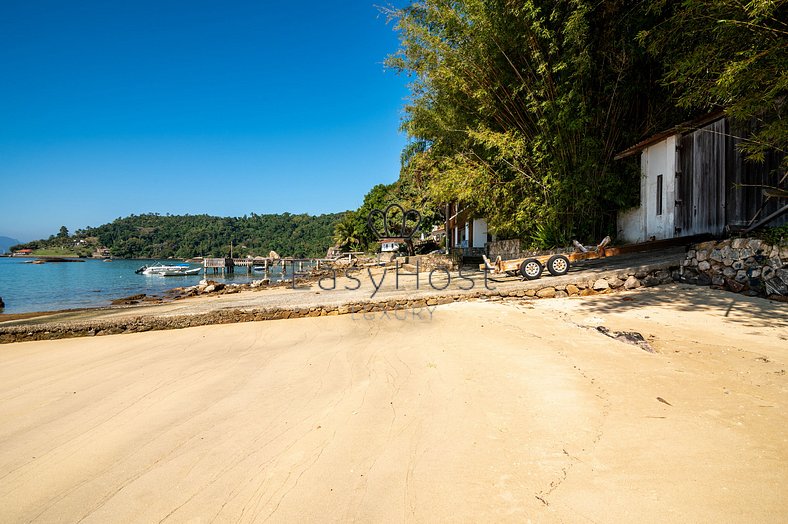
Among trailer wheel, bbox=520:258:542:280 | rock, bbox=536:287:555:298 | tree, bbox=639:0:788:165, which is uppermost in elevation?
tree, bbox=639:0:788:165

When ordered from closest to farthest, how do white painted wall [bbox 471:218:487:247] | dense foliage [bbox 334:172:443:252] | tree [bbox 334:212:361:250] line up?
white painted wall [bbox 471:218:487:247]
dense foliage [bbox 334:172:443:252]
tree [bbox 334:212:361:250]

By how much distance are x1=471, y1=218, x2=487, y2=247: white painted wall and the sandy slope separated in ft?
47.7

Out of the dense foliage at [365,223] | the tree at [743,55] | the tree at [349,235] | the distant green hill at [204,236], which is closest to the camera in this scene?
the tree at [743,55]

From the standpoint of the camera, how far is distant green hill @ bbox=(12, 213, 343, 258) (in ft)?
309

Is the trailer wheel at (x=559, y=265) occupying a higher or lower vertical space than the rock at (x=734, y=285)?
higher

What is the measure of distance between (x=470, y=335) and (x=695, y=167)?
7.41 meters

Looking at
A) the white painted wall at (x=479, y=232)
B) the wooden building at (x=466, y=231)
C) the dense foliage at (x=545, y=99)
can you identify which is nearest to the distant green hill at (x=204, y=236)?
the wooden building at (x=466, y=231)

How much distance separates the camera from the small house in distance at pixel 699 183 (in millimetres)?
7203

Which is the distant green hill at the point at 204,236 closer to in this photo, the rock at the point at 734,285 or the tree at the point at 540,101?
the tree at the point at 540,101

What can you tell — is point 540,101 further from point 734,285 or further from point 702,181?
point 734,285

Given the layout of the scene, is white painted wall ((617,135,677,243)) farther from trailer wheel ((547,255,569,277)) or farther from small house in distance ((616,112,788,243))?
trailer wheel ((547,255,569,277))

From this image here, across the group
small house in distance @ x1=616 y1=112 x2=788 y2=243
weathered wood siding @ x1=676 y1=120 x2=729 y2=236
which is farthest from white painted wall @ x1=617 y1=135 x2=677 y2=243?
weathered wood siding @ x1=676 y1=120 x2=729 y2=236

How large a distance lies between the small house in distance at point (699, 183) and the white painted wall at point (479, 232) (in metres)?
9.01

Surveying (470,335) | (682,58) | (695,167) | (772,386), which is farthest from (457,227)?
(772,386)
